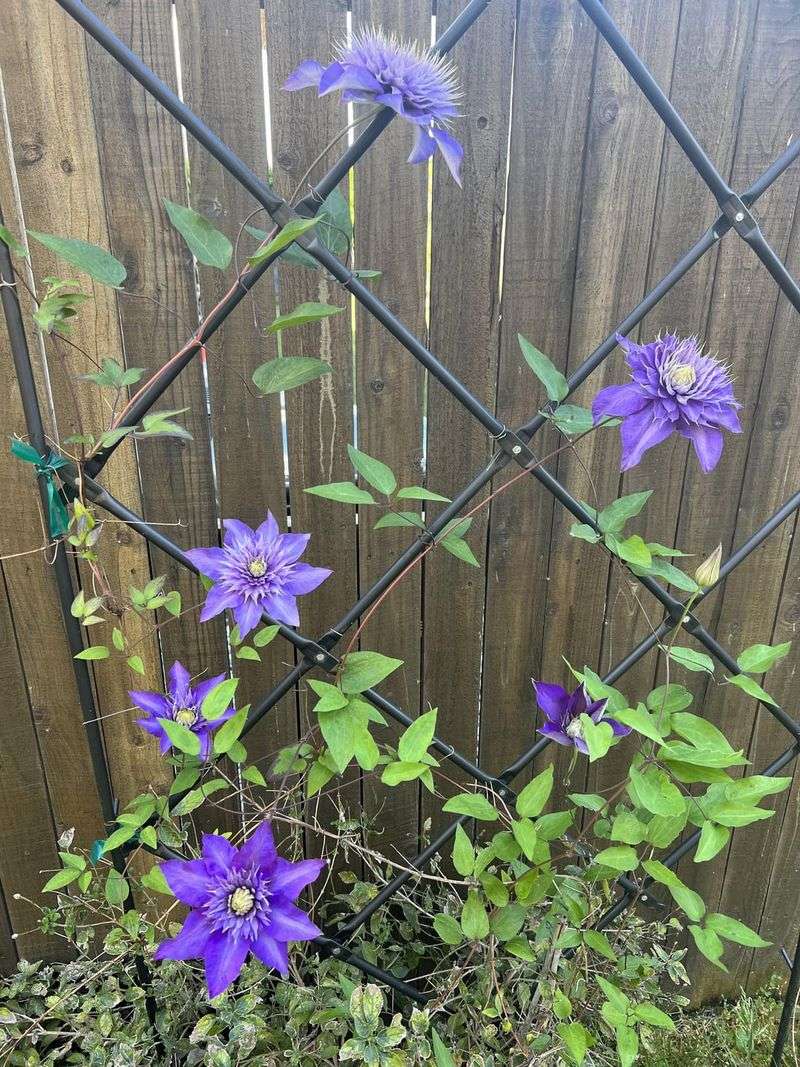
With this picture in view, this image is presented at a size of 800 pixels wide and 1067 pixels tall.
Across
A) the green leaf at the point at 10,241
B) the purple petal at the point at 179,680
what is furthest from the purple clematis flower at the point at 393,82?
the purple petal at the point at 179,680

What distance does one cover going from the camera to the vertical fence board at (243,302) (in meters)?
0.92

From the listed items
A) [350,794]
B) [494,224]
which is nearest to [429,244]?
[494,224]

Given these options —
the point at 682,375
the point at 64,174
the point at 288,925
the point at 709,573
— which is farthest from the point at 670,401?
the point at 64,174

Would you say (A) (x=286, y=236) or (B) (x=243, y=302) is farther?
(B) (x=243, y=302)

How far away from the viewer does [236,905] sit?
71 centimetres

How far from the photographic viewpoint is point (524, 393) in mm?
1147

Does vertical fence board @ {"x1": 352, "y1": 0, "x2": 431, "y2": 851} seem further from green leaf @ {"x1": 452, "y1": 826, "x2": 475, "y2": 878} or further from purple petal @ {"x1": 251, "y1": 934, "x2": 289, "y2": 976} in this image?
purple petal @ {"x1": 251, "y1": 934, "x2": 289, "y2": 976}

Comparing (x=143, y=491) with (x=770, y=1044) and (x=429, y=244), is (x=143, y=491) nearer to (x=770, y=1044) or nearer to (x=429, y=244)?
(x=429, y=244)

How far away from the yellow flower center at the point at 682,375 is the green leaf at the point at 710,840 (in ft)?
1.66

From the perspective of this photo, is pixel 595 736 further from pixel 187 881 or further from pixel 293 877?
pixel 187 881

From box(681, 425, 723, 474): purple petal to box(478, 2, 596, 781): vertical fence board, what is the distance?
0.48 metres

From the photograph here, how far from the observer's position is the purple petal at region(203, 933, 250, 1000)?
69 centimetres

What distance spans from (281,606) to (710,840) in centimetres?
56

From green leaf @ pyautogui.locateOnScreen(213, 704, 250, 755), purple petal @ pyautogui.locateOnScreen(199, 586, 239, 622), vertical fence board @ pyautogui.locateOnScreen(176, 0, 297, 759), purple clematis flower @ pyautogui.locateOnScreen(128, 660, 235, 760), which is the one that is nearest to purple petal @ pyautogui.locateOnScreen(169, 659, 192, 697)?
purple clematis flower @ pyautogui.locateOnScreen(128, 660, 235, 760)
